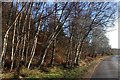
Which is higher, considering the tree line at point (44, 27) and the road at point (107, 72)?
the tree line at point (44, 27)

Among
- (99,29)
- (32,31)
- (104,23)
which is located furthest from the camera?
(99,29)

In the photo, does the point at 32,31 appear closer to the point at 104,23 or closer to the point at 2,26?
the point at 2,26

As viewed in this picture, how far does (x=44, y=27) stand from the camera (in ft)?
100

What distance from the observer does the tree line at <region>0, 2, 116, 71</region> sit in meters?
21.2

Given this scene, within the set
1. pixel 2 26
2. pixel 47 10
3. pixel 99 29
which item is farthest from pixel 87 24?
pixel 2 26

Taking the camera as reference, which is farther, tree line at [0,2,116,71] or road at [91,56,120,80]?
road at [91,56,120,80]

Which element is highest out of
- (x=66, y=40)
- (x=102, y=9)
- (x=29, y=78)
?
(x=102, y=9)

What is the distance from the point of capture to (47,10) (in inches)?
919

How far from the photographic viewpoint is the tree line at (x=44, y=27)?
69.6 ft

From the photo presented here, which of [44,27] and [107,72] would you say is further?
[44,27]

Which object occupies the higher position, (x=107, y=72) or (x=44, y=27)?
(x=44, y=27)

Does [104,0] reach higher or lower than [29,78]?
higher

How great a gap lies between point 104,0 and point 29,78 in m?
13.5

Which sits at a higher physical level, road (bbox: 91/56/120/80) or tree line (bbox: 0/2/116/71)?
tree line (bbox: 0/2/116/71)
